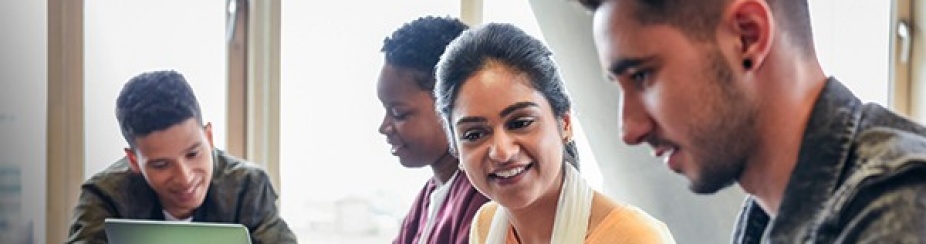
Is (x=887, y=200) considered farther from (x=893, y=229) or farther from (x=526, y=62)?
(x=526, y=62)

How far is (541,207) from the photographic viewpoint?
1276 mm

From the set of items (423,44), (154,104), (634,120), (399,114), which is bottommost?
(154,104)

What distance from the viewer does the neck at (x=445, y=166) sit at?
155 cm

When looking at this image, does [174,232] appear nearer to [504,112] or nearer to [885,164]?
[504,112]

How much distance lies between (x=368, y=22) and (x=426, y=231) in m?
0.94

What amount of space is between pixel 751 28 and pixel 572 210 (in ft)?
1.97

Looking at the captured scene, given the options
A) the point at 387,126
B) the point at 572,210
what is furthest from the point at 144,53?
the point at 572,210

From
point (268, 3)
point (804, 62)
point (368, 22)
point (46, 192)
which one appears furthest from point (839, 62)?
point (46, 192)

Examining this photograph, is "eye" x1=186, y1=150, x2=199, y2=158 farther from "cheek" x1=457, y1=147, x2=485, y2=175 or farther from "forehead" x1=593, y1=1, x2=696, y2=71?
"forehead" x1=593, y1=1, x2=696, y2=71

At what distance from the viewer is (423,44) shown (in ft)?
5.11

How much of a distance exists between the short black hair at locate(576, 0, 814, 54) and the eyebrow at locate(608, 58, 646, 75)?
0.09 ft

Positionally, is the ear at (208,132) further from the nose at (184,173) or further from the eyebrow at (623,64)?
the eyebrow at (623,64)

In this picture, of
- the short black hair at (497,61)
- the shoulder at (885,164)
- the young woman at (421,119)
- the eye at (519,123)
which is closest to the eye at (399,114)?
the young woman at (421,119)

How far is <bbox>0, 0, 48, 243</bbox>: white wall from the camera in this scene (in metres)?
2.15
